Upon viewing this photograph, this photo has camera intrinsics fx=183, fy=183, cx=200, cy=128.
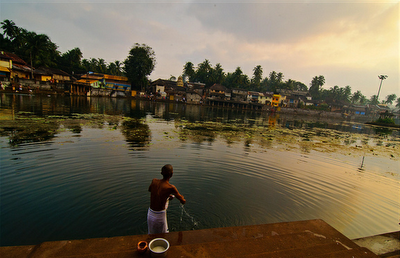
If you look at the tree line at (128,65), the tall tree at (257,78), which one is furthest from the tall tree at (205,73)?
the tall tree at (257,78)

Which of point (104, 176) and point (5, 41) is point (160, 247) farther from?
point (5, 41)

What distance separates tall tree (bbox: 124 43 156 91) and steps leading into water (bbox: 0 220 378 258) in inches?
2700

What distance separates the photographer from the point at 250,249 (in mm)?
2928

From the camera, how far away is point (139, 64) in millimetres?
64875

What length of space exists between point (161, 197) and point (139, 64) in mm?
69155

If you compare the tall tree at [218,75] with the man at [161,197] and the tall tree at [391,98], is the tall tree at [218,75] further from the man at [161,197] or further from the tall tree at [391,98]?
the tall tree at [391,98]

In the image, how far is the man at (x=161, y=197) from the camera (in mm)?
3492

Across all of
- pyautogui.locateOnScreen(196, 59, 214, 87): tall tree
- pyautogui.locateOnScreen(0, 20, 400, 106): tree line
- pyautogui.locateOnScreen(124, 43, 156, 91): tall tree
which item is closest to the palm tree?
pyautogui.locateOnScreen(0, 20, 400, 106): tree line

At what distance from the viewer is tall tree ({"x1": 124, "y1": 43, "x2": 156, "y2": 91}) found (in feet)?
212

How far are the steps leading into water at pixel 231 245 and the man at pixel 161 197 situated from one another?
513mm

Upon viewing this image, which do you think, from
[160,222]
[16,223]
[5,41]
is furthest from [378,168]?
[5,41]

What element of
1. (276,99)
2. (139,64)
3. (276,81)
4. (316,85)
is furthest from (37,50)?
(316,85)

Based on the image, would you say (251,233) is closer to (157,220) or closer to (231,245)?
(231,245)

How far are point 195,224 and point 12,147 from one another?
9453 millimetres
